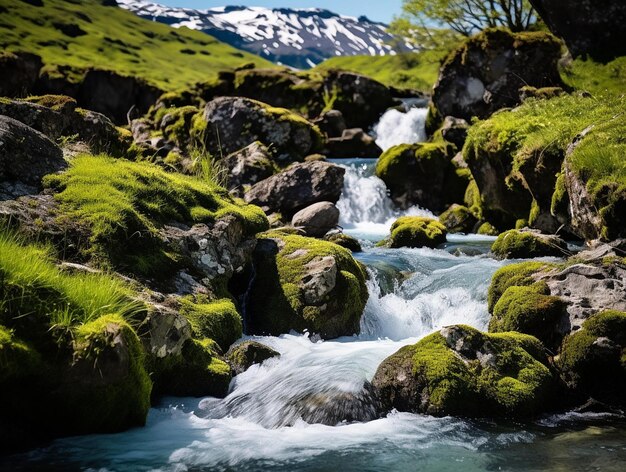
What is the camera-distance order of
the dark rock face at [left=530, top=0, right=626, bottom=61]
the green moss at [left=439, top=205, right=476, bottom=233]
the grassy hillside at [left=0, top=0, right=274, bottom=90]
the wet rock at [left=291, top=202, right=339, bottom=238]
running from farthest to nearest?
the grassy hillside at [left=0, top=0, right=274, bottom=90] < the green moss at [left=439, top=205, right=476, bottom=233] < the dark rock face at [left=530, top=0, right=626, bottom=61] < the wet rock at [left=291, top=202, right=339, bottom=238]

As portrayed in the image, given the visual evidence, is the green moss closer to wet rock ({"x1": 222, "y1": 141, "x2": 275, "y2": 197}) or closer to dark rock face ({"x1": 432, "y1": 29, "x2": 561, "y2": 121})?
dark rock face ({"x1": 432, "y1": 29, "x2": 561, "y2": 121})

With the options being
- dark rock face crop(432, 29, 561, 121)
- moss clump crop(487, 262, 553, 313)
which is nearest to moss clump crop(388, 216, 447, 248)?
moss clump crop(487, 262, 553, 313)

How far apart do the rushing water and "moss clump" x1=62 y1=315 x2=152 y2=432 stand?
0.27m

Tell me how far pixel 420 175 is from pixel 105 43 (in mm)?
130805

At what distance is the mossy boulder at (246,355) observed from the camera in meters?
8.53

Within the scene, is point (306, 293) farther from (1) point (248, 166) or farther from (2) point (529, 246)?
(1) point (248, 166)

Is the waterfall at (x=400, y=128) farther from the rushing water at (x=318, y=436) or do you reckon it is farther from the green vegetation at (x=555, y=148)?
the rushing water at (x=318, y=436)

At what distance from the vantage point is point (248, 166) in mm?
24594

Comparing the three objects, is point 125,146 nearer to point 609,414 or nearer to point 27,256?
point 27,256

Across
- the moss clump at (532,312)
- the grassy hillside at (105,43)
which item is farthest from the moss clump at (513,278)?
the grassy hillside at (105,43)

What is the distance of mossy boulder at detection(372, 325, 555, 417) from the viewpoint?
712 centimetres

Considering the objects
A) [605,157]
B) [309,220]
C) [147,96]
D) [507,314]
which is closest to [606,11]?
[605,157]

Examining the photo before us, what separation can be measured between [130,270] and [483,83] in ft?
81.4

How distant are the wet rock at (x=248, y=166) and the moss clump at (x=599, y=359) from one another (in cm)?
1785
